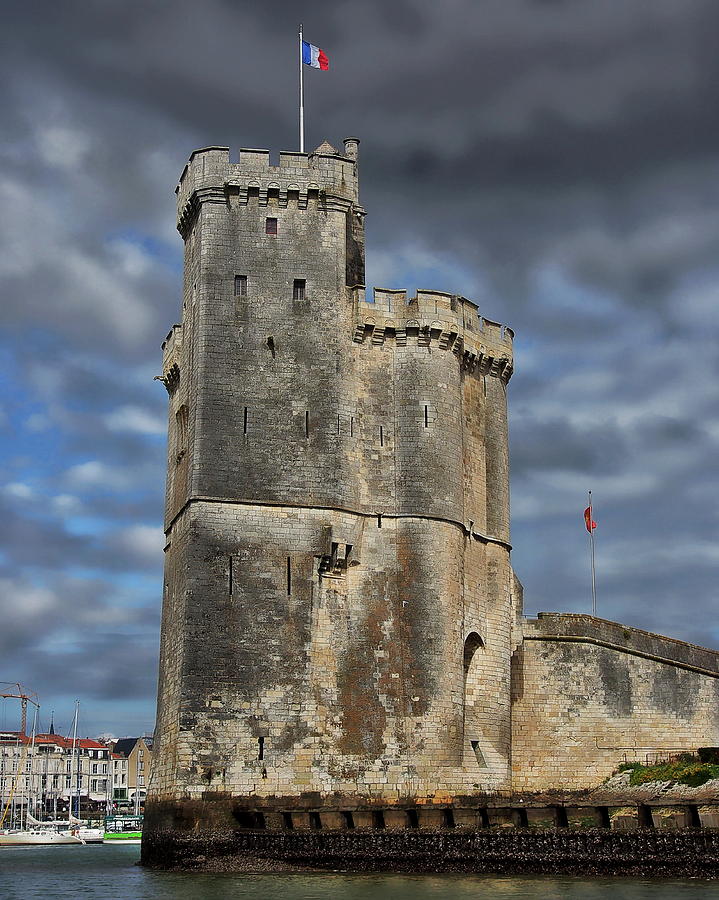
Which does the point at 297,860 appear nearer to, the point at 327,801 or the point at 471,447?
the point at 327,801

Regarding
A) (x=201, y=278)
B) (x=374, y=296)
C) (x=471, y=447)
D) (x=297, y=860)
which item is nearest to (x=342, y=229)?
(x=374, y=296)

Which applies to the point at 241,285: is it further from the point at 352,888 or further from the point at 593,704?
the point at 352,888

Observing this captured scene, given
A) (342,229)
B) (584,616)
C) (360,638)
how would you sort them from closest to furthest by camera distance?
(360,638) < (342,229) < (584,616)

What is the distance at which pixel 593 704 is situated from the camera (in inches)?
1357

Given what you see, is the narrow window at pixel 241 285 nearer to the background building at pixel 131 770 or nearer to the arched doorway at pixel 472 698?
the arched doorway at pixel 472 698

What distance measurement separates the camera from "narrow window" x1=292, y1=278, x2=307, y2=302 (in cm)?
3216

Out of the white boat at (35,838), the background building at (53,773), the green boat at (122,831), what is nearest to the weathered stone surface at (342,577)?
the white boat at (35,838)

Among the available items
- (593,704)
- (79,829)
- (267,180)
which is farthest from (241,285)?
(79,829)

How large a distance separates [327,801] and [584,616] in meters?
10.0

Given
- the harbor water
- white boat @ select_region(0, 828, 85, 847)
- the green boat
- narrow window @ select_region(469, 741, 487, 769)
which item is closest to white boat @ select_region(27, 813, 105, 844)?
white boat @ select_region(0, 828, 85, 847)

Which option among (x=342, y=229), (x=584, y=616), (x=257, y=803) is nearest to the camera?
(x=257, y=803)

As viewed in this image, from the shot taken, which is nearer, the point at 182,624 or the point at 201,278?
the point at 182,624

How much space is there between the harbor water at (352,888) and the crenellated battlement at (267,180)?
53.7ft

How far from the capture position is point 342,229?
33031 millimetres
